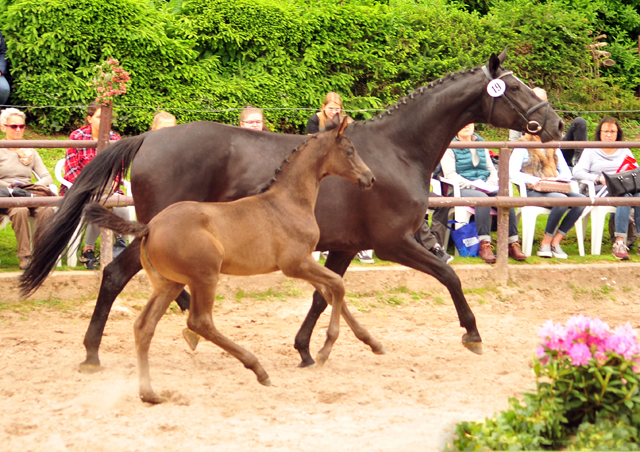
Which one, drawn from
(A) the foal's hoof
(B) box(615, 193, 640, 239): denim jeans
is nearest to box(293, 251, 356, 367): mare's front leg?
Answer: (A) the foal's hoof

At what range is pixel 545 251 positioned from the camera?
730 cm

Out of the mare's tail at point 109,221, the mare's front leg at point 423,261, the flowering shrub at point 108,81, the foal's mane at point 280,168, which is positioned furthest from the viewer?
the flowering shrub at point 108,81

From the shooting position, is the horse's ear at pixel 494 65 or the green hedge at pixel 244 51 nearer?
the horse's ear at pixel 494 65

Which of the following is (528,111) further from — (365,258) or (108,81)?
(108,81)

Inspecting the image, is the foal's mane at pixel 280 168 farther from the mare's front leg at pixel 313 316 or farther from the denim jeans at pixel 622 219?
the denim jeans at pixel 622 219

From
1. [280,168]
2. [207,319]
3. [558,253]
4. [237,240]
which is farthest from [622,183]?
[207,319]

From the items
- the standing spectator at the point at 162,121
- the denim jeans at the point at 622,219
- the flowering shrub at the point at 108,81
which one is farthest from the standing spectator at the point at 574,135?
the flowering shrub at the point at 108,81

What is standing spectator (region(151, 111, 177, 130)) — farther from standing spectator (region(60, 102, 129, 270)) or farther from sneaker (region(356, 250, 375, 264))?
sneaker (region(356, 250, 375, 264))

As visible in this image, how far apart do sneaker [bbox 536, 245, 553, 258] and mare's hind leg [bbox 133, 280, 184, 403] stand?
4451 mm

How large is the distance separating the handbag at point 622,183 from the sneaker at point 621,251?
20.9 inches

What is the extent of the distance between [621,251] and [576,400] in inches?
198

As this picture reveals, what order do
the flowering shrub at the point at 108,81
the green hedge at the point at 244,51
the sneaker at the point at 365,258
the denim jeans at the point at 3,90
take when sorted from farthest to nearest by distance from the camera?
the green hedge at the point at 244,51 → the denim jeans at the point at 3,90 → the sneaker at the point at 365,258 → the flowering shrub at the point at 108,81

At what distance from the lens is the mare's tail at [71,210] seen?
452 centimetres

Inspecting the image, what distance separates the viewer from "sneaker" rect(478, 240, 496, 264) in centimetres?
702
